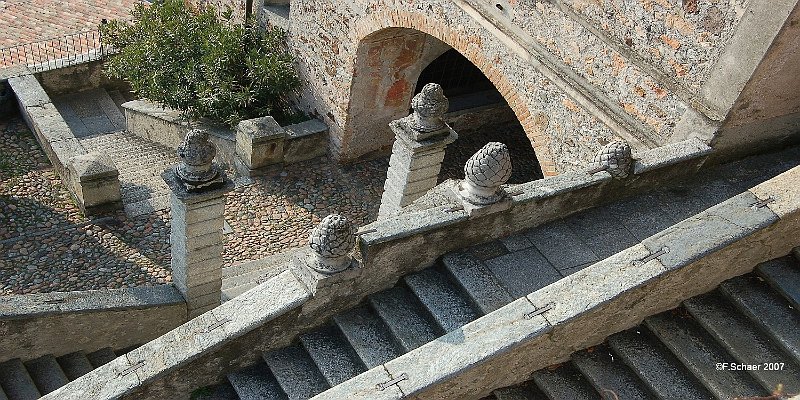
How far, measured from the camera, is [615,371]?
5.96 meters

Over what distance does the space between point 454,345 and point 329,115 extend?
7538mm

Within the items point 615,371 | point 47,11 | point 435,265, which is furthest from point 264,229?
point 47,11

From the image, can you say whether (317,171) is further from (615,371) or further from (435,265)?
(615,371)

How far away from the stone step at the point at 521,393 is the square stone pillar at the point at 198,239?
3286 mm

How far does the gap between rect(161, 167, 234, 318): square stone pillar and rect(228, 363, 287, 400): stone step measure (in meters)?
1.81

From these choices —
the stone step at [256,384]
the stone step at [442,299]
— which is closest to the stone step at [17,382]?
the stone step at [256,384]

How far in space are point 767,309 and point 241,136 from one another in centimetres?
791

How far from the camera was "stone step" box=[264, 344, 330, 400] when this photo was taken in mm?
6199

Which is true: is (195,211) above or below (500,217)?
below

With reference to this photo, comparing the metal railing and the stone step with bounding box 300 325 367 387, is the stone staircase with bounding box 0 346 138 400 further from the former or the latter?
the metal railing

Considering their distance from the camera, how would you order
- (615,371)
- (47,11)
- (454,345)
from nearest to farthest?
1. (454,345)
2. (615,371)
3. (47,11)

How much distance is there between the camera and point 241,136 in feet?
38.7

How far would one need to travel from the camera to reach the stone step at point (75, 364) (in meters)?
7.87

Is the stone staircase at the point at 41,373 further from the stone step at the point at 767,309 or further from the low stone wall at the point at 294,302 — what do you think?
the stone step at the point at 767,309
